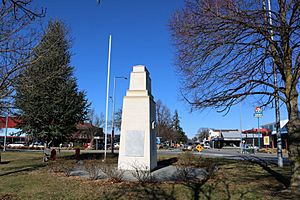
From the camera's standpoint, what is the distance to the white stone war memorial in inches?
569

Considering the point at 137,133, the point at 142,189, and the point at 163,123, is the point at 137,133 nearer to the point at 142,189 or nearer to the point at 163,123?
the point at 142,189

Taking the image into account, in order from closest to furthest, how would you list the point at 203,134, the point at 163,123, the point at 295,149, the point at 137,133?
the point at 295,149, the point at 137,133, the point at 163,123, the point at 203,134

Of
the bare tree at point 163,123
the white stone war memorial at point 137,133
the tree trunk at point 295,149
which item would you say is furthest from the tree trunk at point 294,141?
the bare tree at point 163,123

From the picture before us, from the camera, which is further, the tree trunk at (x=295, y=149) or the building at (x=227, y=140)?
the building at (x=227, y=140)

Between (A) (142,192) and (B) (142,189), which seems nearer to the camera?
(A) (142,192)

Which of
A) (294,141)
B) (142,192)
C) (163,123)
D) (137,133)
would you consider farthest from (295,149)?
(163,123)

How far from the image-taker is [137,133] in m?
14.7

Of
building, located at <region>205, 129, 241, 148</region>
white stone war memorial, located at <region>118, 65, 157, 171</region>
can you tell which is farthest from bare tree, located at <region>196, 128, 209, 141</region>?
white stone war memorial, located at <region>118, 65, 157, 171</region>

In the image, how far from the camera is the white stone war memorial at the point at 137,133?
14.5 metres

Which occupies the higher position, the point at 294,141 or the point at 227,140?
the point at 294,141

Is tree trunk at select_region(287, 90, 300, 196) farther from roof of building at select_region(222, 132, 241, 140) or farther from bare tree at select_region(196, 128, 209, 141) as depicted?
bare tree at select_region(196, 128, 209, 141)

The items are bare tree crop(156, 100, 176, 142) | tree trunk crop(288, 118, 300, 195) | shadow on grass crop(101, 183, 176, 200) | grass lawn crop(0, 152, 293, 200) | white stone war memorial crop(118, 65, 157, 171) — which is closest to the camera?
shadow on grass crop(101, 183, 176, 200)

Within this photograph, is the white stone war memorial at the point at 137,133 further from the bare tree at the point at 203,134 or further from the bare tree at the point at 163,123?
the bare tree at the point at 203,134

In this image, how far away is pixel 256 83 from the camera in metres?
9.99
